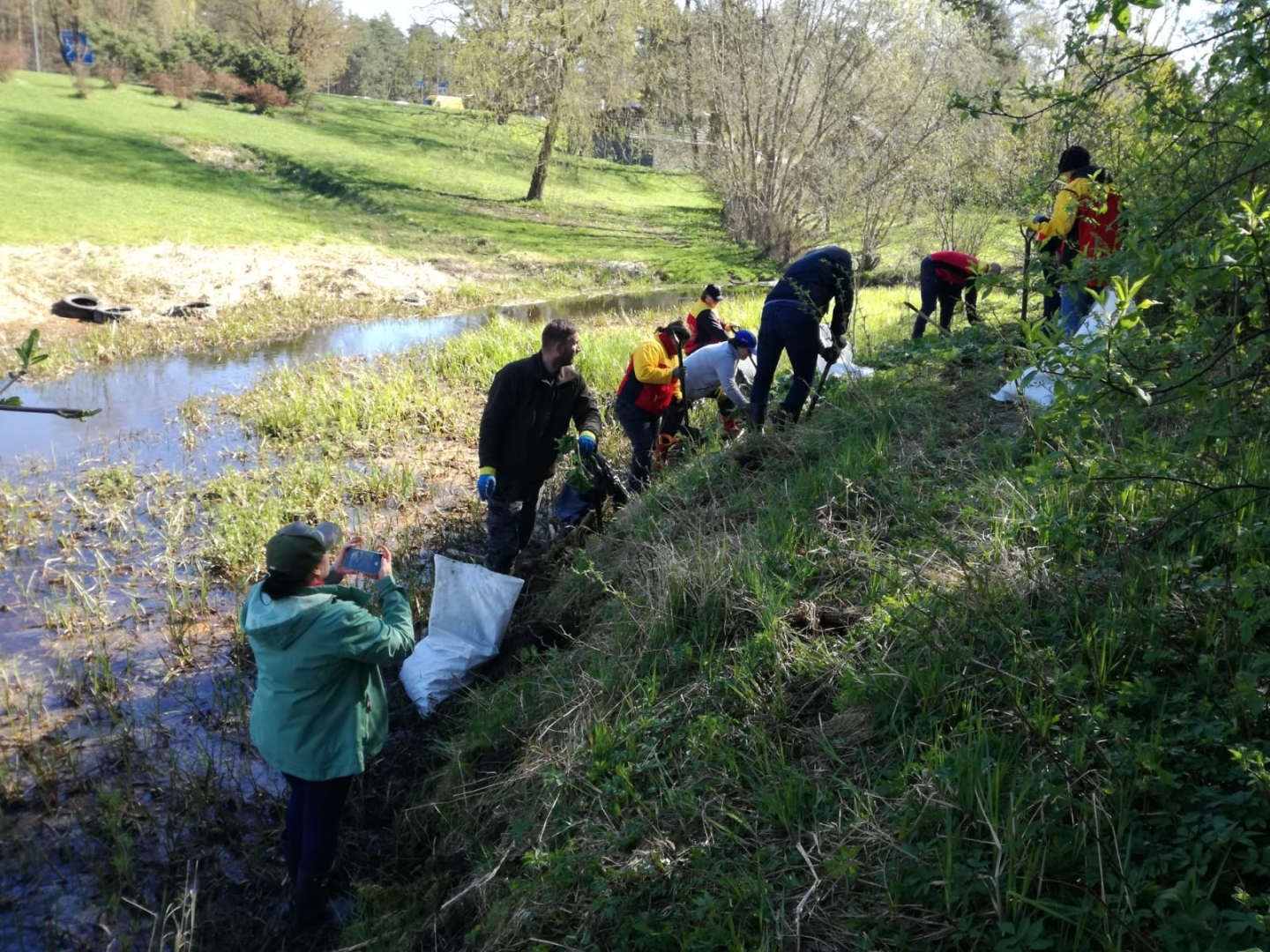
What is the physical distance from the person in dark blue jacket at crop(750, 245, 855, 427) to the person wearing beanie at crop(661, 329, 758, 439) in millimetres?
421

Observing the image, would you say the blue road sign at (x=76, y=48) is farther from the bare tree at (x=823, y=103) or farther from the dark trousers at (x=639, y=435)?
the dark trousers at (x=639, y=435)

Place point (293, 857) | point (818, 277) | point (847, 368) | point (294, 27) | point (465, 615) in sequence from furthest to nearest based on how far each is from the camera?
point (294, 27)
point (847, 368)
point (818, 277)
point (465, 615)
point (293, 857)

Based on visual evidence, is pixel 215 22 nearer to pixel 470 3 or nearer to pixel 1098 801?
pixel 470 3

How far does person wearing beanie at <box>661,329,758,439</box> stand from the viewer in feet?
22.6

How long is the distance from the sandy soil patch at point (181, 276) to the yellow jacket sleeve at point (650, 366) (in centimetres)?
1135

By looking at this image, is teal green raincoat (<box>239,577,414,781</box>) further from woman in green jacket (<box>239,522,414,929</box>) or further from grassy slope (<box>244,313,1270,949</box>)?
grassy slope (<box>244,313,1270,949</box>)

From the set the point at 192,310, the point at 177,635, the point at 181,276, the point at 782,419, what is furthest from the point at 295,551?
the point at 181,276

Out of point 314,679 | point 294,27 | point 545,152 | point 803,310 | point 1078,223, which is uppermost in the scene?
point 294,27

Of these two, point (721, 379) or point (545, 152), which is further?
point (545, 152)

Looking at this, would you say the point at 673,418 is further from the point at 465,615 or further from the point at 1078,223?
the point at 1078,223

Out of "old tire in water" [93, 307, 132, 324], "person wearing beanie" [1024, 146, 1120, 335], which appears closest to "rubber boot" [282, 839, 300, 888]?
"person wearing beanie" [1024, 146, 1120, 335]

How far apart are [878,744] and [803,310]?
375cm

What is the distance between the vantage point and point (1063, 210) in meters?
3.30

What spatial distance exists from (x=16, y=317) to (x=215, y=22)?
41090 mm
